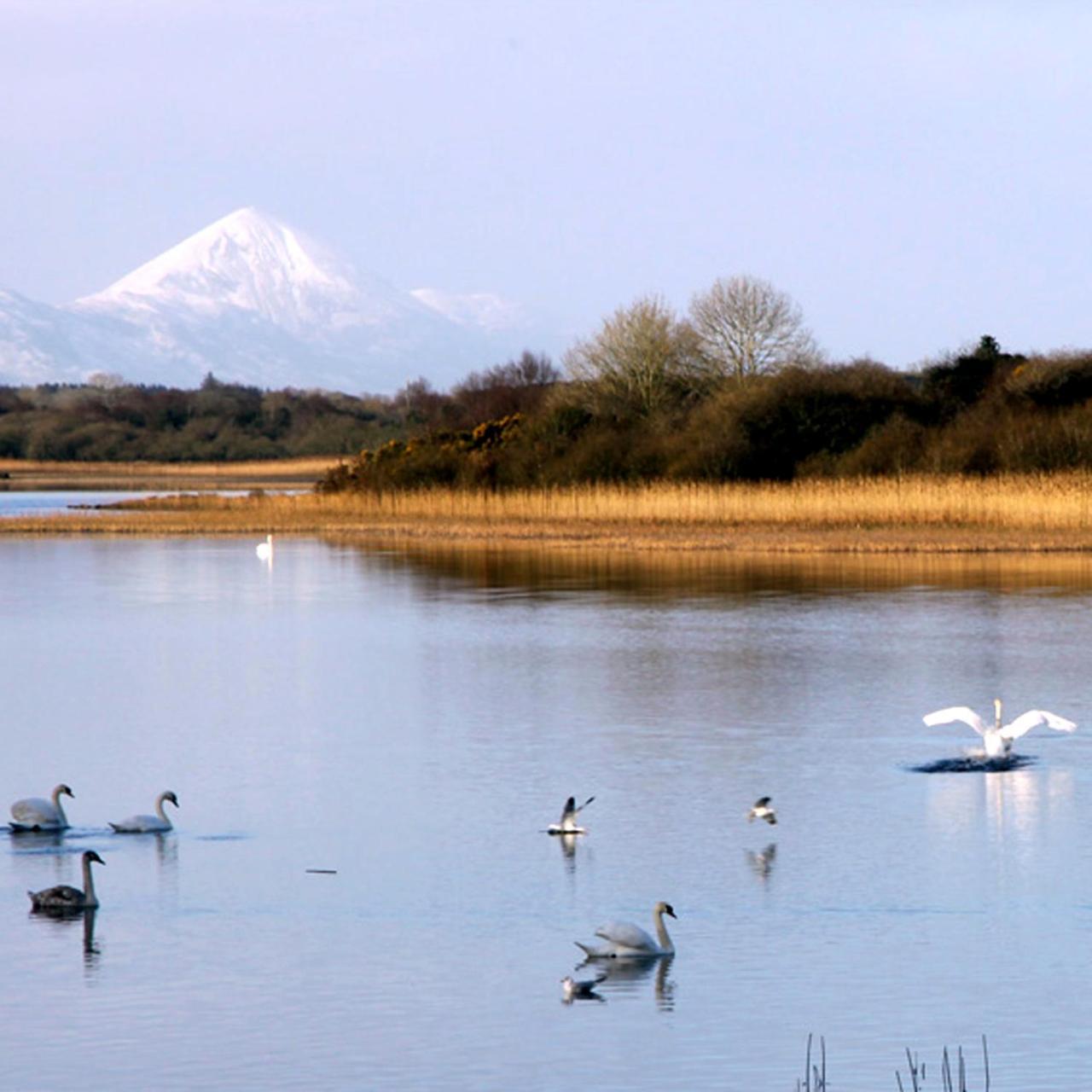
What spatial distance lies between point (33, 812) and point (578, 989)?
4.50 m

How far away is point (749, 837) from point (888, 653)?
9160 mm

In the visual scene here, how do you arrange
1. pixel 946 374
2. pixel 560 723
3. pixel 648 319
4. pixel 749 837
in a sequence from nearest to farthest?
pixel 749 837 → pixel 560 723 → pixel 946 374 → pixel 648 319

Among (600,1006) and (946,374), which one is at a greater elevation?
(946,374)

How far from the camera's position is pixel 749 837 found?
12008mm

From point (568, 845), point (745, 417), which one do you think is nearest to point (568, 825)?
point (568, 845)

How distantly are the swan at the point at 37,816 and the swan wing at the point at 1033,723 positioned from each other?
6023 mm

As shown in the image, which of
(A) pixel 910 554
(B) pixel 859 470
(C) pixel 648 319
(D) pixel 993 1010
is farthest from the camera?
(C) pixel 648 319

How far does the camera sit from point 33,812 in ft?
40.7

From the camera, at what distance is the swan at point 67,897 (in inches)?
410

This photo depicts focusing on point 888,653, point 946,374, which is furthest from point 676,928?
point 946,374

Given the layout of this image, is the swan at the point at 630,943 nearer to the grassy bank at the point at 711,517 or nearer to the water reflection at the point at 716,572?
the water reflection at the point at 716,572

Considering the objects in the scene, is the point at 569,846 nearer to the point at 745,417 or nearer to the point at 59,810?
the point at 59,810

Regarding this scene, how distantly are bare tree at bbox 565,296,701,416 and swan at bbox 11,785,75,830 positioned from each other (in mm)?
44137

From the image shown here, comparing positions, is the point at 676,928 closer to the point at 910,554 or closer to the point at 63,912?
the point at 63,912
